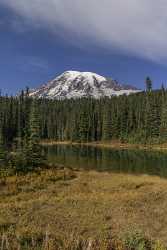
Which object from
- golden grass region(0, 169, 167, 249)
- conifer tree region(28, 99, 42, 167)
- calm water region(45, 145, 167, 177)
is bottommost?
calm water region(45, 145, 167, 177)

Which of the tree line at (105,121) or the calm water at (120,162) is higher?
the tree line at (105,121)

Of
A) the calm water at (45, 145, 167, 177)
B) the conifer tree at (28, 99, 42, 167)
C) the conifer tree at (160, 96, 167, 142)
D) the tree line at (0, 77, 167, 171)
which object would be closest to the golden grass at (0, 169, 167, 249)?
the conifer tree at (28, 99, 42, 167)

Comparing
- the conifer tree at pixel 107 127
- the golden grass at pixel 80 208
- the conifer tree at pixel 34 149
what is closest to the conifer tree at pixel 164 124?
the conifer tree at pixel 107 127

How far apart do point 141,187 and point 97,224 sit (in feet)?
43.9

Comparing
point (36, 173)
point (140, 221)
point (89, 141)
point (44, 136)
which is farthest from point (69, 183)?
point (44, 136)

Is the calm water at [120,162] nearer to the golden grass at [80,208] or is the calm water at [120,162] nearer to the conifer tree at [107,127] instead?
the golden grass at [80,208]

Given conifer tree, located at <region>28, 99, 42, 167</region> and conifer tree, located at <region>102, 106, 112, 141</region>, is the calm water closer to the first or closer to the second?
conifer tree, located at <region>28, 99, 42, 167</region>

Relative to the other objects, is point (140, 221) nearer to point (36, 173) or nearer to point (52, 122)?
point (36, 173)

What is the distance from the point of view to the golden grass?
1684 centimetres

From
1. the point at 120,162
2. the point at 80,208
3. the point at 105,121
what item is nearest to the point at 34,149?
the point at 80,208

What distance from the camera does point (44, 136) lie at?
582ft

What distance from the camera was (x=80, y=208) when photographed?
2228 centimetres

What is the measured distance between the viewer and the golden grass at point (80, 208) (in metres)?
16.8

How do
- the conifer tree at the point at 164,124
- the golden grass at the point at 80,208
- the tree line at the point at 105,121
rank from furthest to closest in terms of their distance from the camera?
the tree line at the point at 105,121
the conifer tree at the point at 164,124
the golden grass at the point at 80,208
